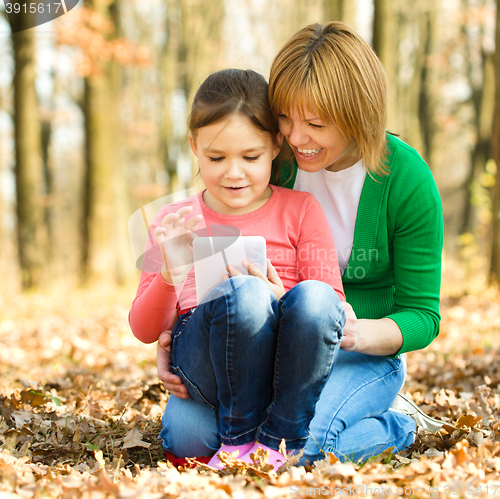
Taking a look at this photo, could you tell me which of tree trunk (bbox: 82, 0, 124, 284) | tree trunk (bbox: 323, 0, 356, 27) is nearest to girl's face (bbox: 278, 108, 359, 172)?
tree trunk (bbox: 323, 0, 356, 27)

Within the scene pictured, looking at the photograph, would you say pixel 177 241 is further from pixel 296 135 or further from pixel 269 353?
pixel 296 135

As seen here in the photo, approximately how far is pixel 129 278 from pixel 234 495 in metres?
8.08

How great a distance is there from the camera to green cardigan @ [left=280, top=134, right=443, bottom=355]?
2166mm

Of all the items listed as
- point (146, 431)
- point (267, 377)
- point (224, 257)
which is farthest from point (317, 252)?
point (146, 431)

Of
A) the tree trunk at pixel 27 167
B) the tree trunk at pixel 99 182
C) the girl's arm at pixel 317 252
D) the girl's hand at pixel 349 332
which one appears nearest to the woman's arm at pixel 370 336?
the girl's hand at pixel 349 332

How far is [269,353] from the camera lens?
1819mm

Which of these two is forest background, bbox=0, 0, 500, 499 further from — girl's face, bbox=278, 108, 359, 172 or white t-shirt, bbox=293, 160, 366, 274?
white t-shirt, bbox=293, 160, 366, 274

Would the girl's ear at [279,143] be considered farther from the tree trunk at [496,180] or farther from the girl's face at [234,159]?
the tree trunk at [496,180]

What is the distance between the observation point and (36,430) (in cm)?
224

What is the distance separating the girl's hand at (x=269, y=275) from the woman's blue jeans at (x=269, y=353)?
0.26 feet

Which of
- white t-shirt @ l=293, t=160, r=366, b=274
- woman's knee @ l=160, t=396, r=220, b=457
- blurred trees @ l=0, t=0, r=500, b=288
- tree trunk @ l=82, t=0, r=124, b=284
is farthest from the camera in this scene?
tree trunk @ l=82, t=0, r=124, b=284

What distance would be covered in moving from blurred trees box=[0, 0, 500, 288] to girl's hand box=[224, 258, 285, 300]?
638 millimetres

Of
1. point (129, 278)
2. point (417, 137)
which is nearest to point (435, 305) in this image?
point (129, 278)

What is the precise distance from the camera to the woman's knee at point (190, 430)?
2.00 metres
